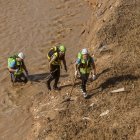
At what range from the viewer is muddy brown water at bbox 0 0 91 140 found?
15.9 metres

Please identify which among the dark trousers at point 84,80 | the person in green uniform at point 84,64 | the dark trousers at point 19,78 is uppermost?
the person in green uniform at point 84,64

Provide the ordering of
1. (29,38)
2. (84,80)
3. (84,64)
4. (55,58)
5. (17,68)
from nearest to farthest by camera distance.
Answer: (84,64) → (84,80) → (55,58) → (17,68) → (29,38)

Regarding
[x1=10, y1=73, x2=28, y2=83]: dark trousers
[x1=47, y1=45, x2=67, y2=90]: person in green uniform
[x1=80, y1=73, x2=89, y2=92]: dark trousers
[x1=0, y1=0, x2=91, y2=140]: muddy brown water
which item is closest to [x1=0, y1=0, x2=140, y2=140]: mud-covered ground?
[x1=0, y1=0, x2=91, y2=140]: muddy brown water

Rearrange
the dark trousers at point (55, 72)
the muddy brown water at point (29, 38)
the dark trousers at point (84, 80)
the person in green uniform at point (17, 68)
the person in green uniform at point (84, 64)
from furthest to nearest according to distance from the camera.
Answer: the person in green uniform at point (17, 68) → the muddy brown water at point (29, 38) → the dark trousers at point (55, 72) → the dark trousers at point (84, 80) → the person in green uniform at point (84, 64)

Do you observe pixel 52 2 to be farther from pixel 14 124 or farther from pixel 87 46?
pixel 14 124

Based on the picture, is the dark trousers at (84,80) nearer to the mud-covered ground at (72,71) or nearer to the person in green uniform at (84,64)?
A: the person in green uniform at (84,64)

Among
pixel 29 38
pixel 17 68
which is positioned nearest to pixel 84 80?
pixel 17 68

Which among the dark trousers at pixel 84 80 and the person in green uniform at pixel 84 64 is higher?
the person in green uniform at pixel 84 64

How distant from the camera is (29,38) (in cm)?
2175

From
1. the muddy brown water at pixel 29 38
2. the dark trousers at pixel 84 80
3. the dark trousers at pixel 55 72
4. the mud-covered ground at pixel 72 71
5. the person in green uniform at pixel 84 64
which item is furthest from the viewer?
the muddy brown water at pixel 29 38

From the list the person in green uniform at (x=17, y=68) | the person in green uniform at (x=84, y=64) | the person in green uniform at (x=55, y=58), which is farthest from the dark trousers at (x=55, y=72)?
the person in green uniform at (x=17, y=68)

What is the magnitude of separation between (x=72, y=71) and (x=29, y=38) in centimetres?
465

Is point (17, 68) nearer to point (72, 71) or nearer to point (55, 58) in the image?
point (72, 71)

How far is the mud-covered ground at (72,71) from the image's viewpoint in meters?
13.7
